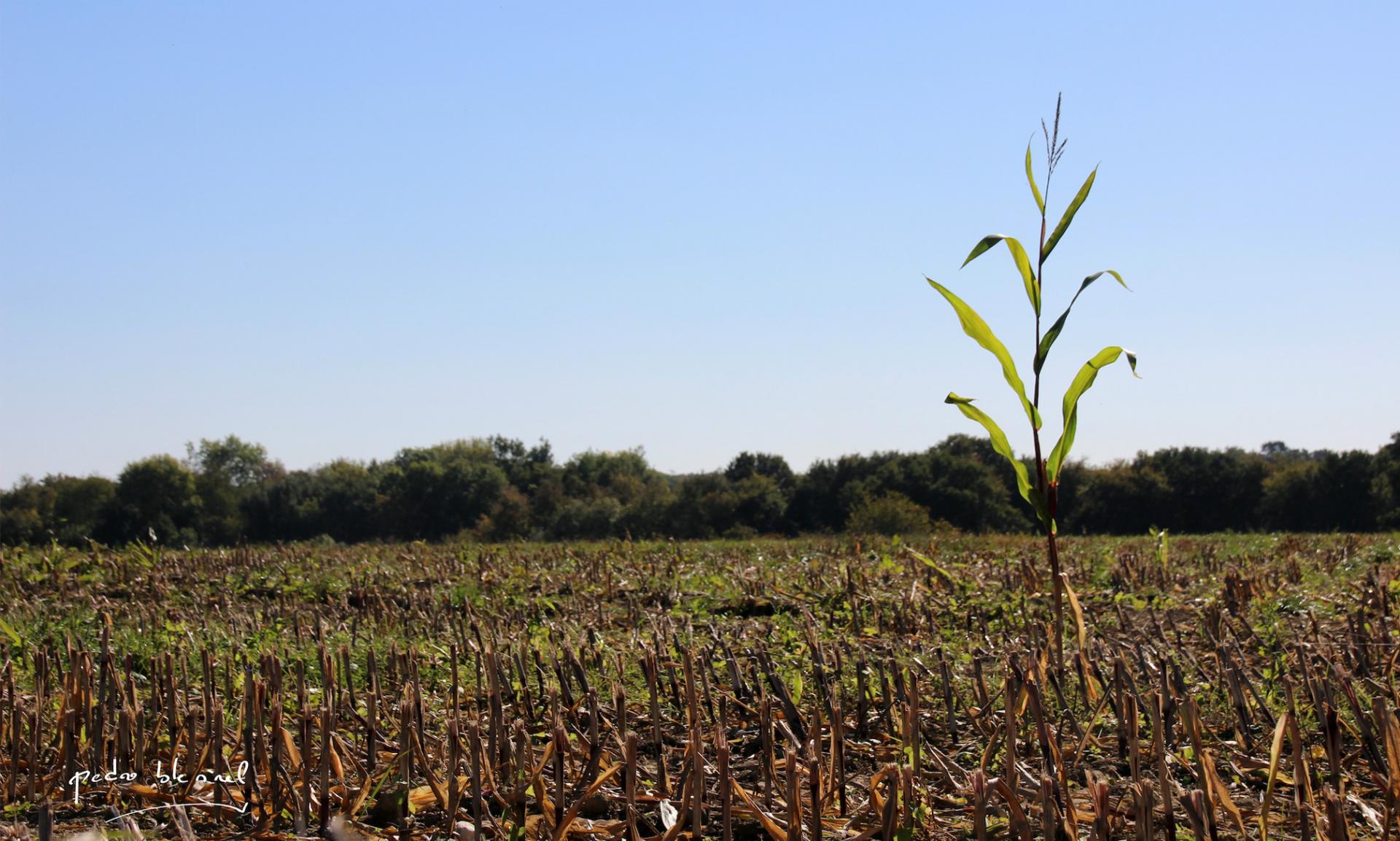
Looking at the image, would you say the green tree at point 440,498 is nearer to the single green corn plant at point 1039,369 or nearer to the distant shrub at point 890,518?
the distant shrub at point 890,518

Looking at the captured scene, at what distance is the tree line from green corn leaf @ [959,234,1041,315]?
64.6 ft

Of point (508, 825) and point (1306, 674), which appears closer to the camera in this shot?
point (508, 825)

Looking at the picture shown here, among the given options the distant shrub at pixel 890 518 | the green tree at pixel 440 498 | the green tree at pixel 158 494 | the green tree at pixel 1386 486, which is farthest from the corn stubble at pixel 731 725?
the green tree at pixel 440 498

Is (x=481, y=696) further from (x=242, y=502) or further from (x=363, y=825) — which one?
(x=242, y=502)

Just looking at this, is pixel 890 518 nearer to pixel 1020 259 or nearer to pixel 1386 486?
pixel 1386 486

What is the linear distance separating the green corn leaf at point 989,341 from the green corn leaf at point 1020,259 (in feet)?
0.63

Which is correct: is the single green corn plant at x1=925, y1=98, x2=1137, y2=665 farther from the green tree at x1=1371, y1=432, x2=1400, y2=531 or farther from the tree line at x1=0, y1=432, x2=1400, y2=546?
the green tree at x1=1371, y1=432, x2=1400, y2=531

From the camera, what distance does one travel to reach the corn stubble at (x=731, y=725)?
2674 mm

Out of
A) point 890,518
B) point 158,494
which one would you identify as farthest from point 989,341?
point 158,494

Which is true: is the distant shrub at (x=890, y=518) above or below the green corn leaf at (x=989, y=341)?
below

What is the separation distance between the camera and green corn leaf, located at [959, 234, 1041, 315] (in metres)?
4.17

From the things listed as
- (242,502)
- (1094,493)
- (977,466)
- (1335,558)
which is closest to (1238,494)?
(1094,493)

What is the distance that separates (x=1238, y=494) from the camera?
119 ft

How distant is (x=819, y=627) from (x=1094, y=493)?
3348cm
